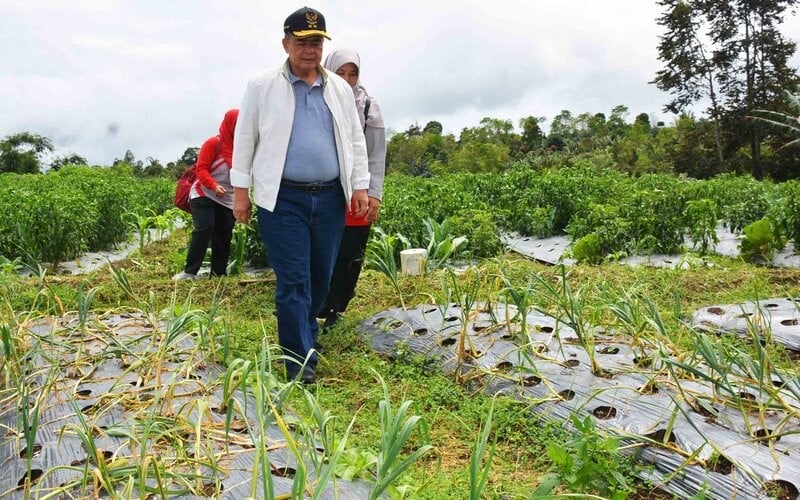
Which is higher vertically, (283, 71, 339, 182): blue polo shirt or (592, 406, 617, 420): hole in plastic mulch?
(283, 71, 339, 182): blue polo shirt

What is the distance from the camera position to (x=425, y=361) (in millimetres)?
3068

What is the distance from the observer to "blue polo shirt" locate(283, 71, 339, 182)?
9.37ft

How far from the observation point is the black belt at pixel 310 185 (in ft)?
9.41

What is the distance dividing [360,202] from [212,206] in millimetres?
2201

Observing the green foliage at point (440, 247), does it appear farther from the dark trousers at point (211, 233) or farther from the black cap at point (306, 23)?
the black cap at point (306, 23)

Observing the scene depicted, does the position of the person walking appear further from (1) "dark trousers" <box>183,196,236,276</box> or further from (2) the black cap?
(2) the black cap

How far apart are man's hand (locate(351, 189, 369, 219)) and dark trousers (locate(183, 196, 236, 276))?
214 cm

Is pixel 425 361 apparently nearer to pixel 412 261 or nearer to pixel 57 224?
pixel 412 261

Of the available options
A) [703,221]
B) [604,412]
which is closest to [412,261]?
[604,412]

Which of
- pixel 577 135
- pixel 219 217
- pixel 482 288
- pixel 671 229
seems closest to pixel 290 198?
pixel 482 288

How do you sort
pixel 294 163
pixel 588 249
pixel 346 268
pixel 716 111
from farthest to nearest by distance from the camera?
1. pixel 716 111
2. pixel 588 249
3. pixel 346 268
4. pixel 294 163

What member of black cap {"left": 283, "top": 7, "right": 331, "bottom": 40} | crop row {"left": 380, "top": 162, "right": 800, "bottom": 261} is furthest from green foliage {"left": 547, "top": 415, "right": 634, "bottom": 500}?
crop row {"left": 380, "top": 162, "right": 800, "bottom": 261}

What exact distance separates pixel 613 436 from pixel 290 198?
1.54m

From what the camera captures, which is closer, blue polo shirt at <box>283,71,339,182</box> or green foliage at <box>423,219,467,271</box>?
blue polo shirt at <box>283,71,339,182</box>
